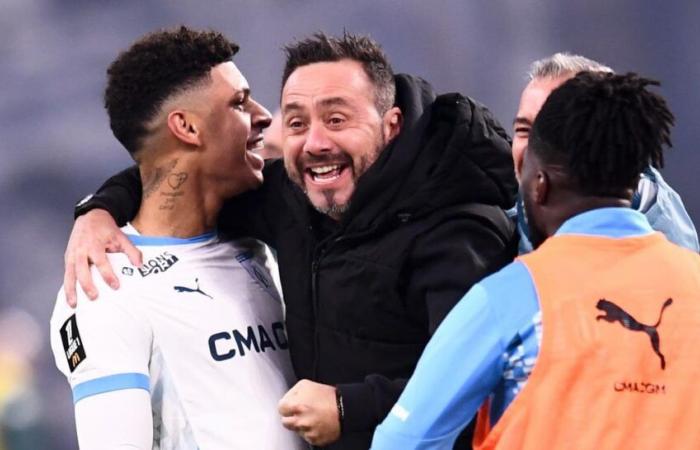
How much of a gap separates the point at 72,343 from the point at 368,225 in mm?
610

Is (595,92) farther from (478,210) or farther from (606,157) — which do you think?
(478,210)

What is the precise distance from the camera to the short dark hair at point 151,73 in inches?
101

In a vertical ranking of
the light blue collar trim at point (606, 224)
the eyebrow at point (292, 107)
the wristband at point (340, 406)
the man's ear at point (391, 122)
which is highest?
the eyebrow at point (292, 107)

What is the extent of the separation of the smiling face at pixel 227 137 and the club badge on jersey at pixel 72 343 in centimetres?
41

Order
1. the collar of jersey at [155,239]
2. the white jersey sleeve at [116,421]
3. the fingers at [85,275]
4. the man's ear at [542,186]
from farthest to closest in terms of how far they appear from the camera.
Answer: the collar of jersey at [155,239] < the fingers at [85,275] < the white jersey sleeve at [116,421] < the man's ear at [542,186]

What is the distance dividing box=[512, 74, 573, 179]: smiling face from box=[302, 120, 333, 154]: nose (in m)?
0.34

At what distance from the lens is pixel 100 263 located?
97.7 inches

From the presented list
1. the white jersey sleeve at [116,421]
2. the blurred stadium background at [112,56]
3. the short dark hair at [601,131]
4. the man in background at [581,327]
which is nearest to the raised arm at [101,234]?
the white jersey sleeve at [116,421]

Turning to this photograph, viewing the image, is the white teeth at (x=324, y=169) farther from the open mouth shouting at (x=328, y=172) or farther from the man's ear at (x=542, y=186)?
the man's ear at (x=542, y=186)

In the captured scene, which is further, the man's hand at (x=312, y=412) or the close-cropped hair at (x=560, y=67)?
the close-cropped hair at (x=560, y=67)

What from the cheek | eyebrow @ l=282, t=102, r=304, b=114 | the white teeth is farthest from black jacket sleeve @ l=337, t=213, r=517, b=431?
eyebrow @ l=282, t=102, r=304, b=114

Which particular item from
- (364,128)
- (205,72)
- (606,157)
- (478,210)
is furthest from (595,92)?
(205,72)

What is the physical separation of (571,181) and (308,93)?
0.70 m

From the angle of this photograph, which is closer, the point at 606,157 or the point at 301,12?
the point at 606,157
